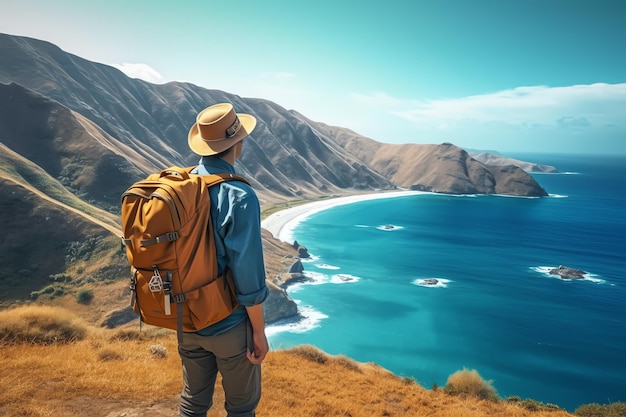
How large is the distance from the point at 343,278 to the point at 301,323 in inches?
807

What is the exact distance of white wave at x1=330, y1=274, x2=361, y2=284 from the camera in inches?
2608

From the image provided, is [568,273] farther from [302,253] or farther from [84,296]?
[84,296]

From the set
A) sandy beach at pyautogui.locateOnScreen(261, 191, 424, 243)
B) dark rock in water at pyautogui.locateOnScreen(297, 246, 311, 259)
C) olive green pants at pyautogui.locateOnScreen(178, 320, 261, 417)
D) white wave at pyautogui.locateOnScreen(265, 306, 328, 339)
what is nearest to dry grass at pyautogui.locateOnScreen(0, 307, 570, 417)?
olive green pants at pyautogui.locateOnScreen(178, 320, 261, 417)

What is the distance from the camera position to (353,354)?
4291 centimetres

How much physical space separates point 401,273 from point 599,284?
3514 cm

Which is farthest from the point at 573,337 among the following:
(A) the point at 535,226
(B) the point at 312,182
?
(B) the point at 312,182

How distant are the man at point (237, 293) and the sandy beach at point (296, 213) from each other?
275ft

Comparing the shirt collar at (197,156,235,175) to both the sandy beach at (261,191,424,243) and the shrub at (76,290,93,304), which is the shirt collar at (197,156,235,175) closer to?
the shrub at (76,290,93,304)

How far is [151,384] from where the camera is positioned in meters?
6.58

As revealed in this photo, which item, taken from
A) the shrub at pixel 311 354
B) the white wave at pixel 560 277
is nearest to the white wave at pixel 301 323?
the shrub at pixel 311 354

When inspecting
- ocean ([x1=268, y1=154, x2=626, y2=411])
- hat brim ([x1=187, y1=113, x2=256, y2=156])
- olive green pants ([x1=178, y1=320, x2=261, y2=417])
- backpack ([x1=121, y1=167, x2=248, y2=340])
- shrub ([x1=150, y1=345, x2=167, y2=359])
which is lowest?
ocean ([x1=268, y1=154, x2=626, y2=411])

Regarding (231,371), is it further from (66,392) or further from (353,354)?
(353,354)

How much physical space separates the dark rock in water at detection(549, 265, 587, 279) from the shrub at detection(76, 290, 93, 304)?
76641 mm

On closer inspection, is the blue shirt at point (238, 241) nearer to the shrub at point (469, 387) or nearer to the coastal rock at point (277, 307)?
the shrub at point (469, 387)
